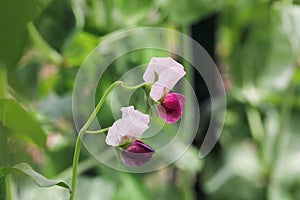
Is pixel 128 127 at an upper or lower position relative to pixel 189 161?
upper

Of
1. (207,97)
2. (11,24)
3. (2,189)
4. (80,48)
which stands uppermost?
(11,24)

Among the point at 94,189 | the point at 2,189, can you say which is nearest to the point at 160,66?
the point at 2,189

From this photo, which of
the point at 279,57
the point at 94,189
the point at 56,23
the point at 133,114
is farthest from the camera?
the point at 279,57

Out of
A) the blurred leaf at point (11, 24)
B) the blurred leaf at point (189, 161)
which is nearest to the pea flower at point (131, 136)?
the blurred leaf at point (11, 24)

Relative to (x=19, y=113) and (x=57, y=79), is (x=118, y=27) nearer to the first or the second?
(x=57, y=79)

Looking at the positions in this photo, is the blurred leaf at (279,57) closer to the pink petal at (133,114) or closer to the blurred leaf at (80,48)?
the blurred leaf at (80,48)

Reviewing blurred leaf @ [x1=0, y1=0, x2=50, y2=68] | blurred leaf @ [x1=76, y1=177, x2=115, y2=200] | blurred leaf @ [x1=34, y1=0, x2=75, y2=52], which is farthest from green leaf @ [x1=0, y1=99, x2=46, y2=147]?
blurred leaf @ [x1=76, y1=177, x2=115, y2=200]

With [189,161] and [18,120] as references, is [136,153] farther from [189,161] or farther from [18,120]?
[189,161]

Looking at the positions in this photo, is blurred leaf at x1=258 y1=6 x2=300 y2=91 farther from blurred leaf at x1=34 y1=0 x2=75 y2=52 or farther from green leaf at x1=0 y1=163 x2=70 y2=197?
green leaf at x1=0 y1=163 x2=70 y2=197
